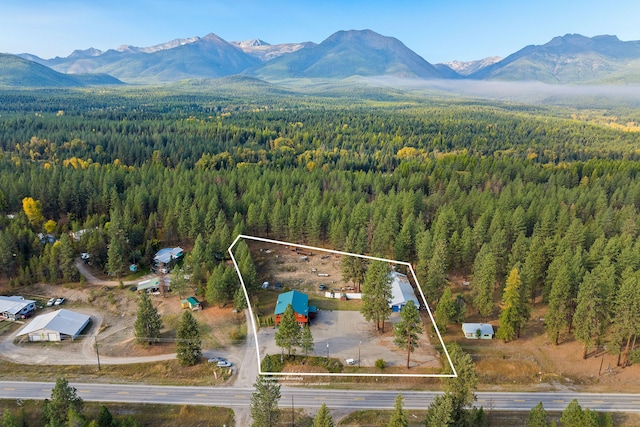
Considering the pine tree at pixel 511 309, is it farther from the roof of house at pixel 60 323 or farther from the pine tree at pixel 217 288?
the roof of house at pixel 60 323

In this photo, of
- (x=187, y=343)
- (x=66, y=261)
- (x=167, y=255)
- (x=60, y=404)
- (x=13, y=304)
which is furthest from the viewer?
(x=167, y=255)

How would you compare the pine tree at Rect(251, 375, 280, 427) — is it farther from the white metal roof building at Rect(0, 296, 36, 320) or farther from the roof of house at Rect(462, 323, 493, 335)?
the white metal roof building at Rect(0, 296, 36, 320)

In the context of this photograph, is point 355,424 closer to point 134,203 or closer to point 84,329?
point 84,329

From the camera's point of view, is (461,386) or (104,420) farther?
(104,420)

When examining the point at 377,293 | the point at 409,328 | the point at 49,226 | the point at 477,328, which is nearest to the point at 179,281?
the point at 377,293

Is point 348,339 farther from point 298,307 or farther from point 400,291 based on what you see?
point 400,291

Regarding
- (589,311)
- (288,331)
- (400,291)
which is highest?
(400,291)
